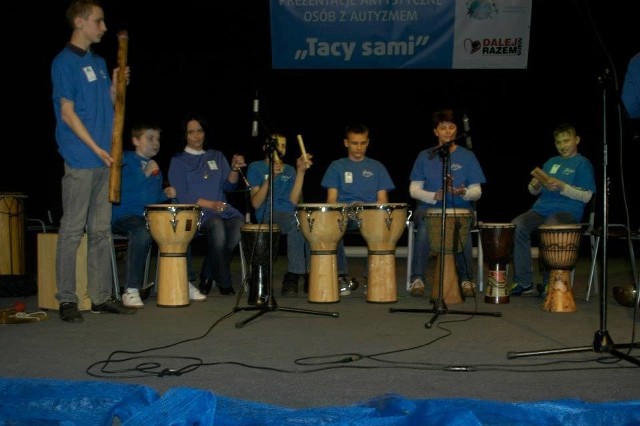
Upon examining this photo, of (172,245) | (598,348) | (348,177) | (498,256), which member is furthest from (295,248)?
(598,348)

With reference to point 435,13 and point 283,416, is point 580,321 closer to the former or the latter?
point 283,416

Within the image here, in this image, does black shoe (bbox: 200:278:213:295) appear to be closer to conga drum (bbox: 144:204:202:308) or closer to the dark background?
conga drum (bbox: 144:204:202:308)

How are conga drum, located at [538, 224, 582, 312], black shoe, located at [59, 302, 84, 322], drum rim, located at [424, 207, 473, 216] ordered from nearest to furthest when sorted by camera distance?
black shoe, located at [59, 302, 84, 322], conga drum, located at [538, 224, 582, 312], drum rim, located at [424, 207, 473, 216]

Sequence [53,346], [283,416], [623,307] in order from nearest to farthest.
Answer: [283,416], [53,346], [623,307]

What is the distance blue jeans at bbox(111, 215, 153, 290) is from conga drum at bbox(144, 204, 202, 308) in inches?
5.2

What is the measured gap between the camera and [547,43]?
24.8 ft

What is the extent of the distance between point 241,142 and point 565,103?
3209mm

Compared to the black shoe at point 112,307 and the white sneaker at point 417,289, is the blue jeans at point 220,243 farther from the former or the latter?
the white sneaker at point 417,289

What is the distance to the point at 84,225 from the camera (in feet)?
14.4

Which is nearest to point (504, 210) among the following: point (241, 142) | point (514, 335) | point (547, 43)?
point (547, 43)

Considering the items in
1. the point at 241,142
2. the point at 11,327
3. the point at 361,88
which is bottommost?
the point at 11,327

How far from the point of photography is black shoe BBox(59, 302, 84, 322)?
429 cm

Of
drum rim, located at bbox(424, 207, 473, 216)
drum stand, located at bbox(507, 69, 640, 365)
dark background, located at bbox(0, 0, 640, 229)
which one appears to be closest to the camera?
drum stand, located at bbox(507, 69, 640, 365)

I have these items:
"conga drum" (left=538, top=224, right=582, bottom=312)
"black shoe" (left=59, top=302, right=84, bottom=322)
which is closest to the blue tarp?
"black shoe" (left=59, top=302, right=84, bottom=322)
